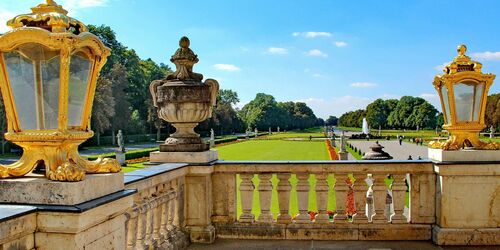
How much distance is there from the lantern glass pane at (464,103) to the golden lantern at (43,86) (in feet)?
15.9

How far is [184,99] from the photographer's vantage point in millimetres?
6203

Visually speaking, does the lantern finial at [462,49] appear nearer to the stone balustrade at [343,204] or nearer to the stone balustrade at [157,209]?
the stone balustrade at [343,204]

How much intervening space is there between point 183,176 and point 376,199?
2675mm

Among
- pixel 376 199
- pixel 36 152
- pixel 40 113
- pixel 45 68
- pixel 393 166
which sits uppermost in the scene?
pixel 45 68

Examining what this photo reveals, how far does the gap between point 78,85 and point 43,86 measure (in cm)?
24

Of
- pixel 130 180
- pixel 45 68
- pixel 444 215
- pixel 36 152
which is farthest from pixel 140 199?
pixel 444 215

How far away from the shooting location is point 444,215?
6.09m

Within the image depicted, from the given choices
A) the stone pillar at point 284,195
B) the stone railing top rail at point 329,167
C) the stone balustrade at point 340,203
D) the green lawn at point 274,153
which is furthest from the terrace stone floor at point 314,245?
the green lawn at point 274,153

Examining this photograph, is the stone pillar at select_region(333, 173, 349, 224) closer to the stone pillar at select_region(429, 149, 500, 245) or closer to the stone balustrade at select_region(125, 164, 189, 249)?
the stone pillar at select_region(429, 149, 500, 245)

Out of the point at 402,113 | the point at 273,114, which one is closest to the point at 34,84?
the point at 273,114

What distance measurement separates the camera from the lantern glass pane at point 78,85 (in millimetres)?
3137

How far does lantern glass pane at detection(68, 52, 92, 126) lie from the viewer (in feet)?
10.3

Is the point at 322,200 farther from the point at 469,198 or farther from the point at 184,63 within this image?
the point at 184,63

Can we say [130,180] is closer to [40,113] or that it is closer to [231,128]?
[40,113]
